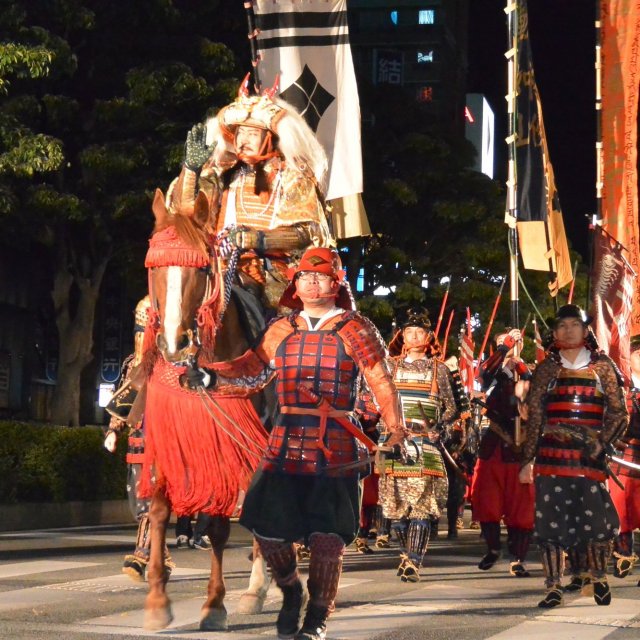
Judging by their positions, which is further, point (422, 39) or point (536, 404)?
point (422, 39)

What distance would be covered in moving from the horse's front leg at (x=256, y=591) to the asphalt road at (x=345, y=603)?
95 mm

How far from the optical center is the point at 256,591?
27.5ft

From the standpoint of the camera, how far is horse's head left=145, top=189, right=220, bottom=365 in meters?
7.13

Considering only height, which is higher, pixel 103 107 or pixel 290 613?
pixel 103 107

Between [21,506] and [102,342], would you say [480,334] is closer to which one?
[102,342]

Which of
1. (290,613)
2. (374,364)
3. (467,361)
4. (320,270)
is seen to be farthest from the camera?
(467,361)

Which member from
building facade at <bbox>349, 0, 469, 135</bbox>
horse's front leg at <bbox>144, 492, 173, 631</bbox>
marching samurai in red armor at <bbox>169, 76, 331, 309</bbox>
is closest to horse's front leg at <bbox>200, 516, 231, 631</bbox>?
horse's front leg at <bbox>144, 492, 173, 631</bbox>

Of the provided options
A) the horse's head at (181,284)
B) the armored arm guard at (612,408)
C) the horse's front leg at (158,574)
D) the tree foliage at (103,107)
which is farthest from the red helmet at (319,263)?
the tree foliage at (103,107)

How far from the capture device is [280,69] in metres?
14.1

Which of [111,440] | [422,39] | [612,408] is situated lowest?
[111,440]

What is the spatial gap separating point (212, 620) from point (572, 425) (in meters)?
3.02

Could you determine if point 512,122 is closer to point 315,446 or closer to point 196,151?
point 196,151

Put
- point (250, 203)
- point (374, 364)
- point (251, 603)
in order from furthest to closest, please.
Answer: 1. point (250, 203)
2. point (251, 603)
3. point (374, 364)

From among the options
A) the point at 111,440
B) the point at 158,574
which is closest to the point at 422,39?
the point at 111,440
